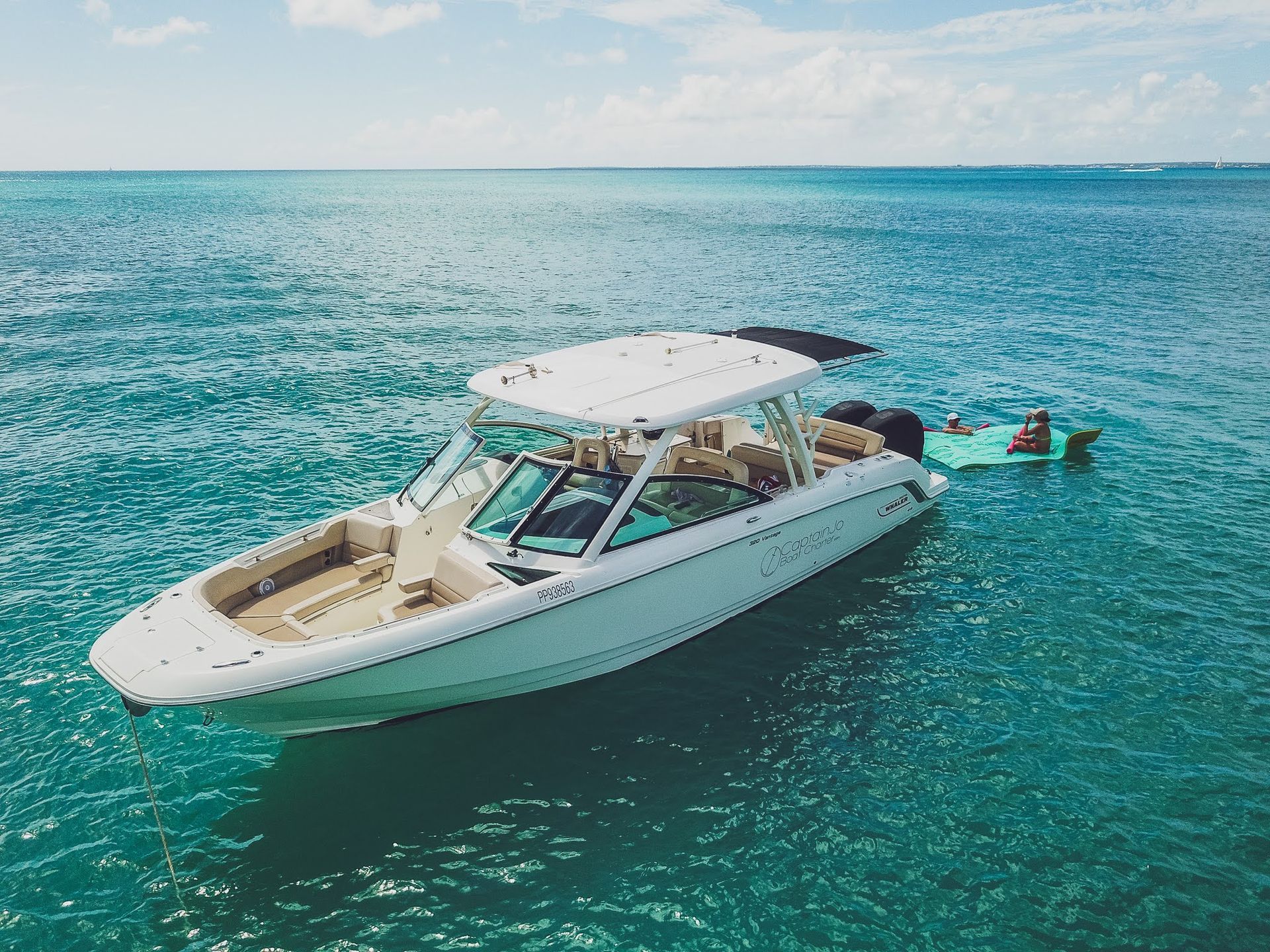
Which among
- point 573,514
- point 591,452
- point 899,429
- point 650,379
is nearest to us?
point 573,514

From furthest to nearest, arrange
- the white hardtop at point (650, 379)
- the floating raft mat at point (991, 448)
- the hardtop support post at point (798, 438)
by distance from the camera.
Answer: the floating raft mat at point (991, 448) → the hardtop support post at point (798, 438) → the white hardtop at point (650, 379)

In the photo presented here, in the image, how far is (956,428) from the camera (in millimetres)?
18562

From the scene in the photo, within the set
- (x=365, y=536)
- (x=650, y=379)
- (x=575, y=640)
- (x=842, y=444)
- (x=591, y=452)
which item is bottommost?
(x=575, y=640)

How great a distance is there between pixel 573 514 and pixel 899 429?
6875 mm

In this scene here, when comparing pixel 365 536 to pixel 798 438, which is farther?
pixel 798 438

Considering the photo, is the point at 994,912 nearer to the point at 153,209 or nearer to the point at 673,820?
the point at 673,820

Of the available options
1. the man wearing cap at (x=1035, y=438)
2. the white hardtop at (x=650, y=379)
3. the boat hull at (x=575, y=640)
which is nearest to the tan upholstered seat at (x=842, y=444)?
the boat hull at (x=575, y=640)

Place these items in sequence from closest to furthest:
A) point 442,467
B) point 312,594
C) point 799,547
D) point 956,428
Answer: point 312,594 < point 442,467 < point 799,547 < point 956,428

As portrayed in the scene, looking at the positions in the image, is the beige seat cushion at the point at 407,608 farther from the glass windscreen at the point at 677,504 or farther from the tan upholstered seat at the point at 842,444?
the tan upholstered seat at the point at 842,444

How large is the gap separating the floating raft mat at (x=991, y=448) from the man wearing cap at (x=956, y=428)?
0.80 feet

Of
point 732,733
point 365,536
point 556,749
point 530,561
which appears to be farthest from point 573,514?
point 732,733

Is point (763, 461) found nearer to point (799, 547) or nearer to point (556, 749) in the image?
point (799, 547)

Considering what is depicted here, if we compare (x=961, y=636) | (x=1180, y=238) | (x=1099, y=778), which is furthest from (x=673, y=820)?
(x=1180, y=238)

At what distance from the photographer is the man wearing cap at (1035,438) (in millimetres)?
17075
